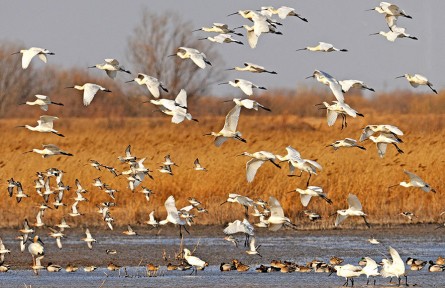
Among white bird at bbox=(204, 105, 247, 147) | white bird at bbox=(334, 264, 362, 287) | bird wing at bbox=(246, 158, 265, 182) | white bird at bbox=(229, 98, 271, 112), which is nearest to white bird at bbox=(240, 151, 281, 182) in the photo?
bird wing at bbox=(246, 158, 265, 182)

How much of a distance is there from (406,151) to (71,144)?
873 cm

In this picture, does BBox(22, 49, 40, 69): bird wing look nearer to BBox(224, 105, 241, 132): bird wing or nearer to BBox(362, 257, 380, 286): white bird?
BBox(224, 105, 241, 132): bird wing

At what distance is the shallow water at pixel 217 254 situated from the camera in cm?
1439

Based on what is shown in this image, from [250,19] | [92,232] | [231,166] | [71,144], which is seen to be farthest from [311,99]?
[250,19]

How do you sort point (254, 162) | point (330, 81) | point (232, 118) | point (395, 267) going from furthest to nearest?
point (254, 162) < point (232, 118) < point (330, 81) < point (395, 267)

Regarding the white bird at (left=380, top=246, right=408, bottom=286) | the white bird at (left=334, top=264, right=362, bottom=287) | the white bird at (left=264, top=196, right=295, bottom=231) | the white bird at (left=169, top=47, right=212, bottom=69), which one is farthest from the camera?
the white bird at (left=169, top=47, right=212, bottom=69)

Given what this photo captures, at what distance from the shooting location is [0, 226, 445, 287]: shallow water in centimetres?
1439

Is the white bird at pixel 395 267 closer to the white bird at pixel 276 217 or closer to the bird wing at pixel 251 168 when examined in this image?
the white bird at pixel 276 217

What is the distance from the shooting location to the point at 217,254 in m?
17.6

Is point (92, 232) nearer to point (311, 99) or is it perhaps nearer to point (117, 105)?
point (311, 99)

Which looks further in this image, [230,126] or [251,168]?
[251,168]

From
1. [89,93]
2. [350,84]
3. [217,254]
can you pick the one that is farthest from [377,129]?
[89,93]

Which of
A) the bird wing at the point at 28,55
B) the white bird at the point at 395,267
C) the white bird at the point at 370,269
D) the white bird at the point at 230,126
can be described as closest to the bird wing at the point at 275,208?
the white bird at the point at 230,126

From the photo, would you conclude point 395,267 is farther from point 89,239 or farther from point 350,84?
point 89,239
